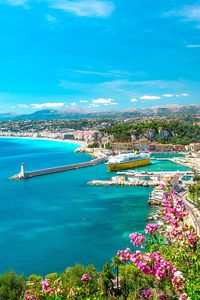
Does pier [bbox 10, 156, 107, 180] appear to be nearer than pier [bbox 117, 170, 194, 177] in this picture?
No

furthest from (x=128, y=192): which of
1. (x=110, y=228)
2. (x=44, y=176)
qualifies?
(x=44, y=176)

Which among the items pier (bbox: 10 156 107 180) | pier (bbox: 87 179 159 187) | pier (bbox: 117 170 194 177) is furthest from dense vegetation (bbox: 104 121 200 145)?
pier (bbox: 87 179 159 187)

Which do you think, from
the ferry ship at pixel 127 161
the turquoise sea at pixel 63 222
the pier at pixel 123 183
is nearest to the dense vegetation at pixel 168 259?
the turquoise sea at pixel 63 222

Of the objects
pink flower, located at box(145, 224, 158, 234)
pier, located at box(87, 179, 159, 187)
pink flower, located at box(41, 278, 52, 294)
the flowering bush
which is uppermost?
pink flower, located at box(145, 224, 158, 234)

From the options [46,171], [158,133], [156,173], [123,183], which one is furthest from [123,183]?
[158,133]

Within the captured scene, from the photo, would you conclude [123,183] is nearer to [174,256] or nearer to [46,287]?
[174,256]

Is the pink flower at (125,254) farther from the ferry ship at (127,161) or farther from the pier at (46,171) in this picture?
the ferry ship at (127,161)

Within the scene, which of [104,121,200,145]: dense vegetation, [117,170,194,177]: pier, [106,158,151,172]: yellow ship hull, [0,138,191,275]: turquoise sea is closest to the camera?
[0,138,191,275]: turquoise sea

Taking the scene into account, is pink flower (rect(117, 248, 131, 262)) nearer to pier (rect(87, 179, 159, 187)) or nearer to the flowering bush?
the flowering bush
